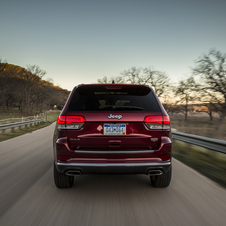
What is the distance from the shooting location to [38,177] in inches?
170

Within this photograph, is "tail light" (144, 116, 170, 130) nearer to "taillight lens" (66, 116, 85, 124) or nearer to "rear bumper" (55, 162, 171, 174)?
"rear bumper" (55, 162, 171, 174)

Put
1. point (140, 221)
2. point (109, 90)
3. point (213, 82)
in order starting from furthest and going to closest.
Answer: point (213, 82), point (109, 90), point (140, 221)

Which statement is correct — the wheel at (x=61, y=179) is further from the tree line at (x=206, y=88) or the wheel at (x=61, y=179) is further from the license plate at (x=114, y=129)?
the tree line at (x=206, y=88)

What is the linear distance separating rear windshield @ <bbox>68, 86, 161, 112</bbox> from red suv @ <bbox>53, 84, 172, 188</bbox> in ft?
0.07

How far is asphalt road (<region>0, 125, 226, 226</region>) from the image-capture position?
2592mm

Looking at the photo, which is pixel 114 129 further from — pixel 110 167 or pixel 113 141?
pixel 110 167

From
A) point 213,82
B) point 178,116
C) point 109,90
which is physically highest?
point 213,82

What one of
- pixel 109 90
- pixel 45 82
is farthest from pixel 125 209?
pixel 45 82

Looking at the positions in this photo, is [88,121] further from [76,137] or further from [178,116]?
[178,116]

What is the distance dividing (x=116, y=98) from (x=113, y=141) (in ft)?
2.34

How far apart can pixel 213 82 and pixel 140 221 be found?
1517 centimetres

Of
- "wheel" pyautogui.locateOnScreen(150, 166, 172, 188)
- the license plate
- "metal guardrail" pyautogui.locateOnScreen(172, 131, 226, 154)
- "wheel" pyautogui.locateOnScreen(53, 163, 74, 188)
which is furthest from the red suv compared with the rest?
"metal guardrail" pyautogui.locateOnScreen(172, 131, 226, 154)

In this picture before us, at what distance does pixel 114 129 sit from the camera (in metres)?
3.13

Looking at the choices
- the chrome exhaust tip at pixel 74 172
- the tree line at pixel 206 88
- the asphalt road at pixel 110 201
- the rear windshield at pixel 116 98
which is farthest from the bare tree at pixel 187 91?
the chrome exhaust tip at pixel 74 172
